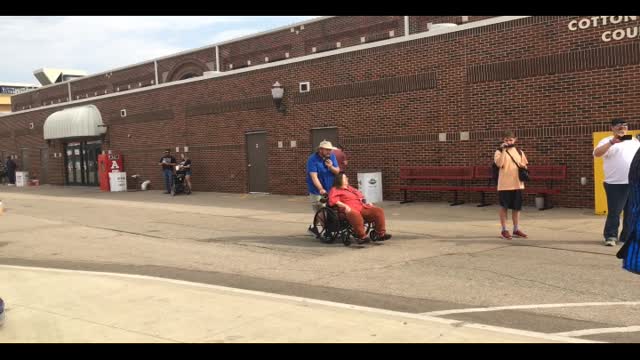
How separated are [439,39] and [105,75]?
27908mm

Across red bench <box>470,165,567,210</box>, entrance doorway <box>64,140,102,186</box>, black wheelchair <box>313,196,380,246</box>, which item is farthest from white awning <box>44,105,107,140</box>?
black wheelchair <box>313,196,380,246</box>

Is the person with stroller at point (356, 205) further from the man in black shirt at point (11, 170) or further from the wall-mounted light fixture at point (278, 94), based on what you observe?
the man in black shirt at point (11, 170)

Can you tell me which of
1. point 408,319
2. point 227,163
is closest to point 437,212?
point 408,319

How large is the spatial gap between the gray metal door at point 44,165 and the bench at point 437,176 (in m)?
24.5

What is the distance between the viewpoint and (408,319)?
5.38 metres

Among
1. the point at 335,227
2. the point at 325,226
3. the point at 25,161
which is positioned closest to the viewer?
the point at 335,227

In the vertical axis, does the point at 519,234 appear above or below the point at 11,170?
below

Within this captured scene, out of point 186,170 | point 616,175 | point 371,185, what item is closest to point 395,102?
point 371,185

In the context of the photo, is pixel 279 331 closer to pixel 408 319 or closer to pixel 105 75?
pixel 408 319

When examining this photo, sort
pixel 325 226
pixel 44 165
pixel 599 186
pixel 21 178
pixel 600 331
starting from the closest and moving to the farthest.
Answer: pixel 600 331
pixel 325 226
pixel 599 186
pixel 44 165
pixel 21 178

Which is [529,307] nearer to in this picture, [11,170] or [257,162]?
[257,162]

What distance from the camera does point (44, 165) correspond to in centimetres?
3416

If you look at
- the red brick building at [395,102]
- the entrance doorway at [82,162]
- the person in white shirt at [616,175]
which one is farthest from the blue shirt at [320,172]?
the entrance doorway at [82,162]

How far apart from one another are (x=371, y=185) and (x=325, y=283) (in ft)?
31.1
